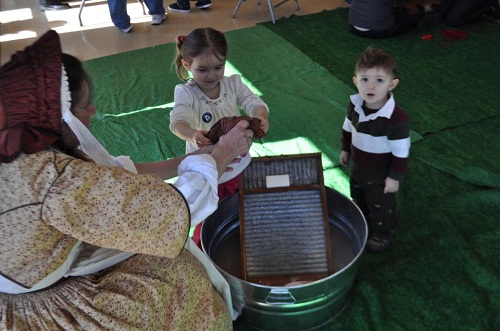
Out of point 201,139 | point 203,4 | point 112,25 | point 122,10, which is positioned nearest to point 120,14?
point 122,10

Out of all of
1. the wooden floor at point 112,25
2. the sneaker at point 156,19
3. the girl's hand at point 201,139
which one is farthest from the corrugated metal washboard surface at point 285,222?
the sneaker at point 156,19

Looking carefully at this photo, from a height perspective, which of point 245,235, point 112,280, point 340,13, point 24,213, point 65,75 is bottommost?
point 340,13

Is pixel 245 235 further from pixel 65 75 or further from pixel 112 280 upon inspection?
pixel 65 75

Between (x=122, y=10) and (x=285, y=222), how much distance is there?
3.78 metres

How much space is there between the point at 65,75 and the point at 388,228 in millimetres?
1549

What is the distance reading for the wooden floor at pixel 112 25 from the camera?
4.80 meters

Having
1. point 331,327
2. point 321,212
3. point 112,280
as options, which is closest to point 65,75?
point 112,280

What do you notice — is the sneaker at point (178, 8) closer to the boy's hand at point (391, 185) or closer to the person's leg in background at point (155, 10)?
the person's leg in background at point (155, 10)

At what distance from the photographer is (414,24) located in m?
4.43

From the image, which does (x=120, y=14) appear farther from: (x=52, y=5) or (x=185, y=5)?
(x=52, y=5)

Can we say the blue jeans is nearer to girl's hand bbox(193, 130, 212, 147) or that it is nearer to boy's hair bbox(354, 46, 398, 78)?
girl's hand bbox(193, 130, 212, 147)

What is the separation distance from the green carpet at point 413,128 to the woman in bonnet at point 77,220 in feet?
2.86

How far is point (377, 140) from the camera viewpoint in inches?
76.3

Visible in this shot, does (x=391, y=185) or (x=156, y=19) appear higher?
(x=391, y=185)
